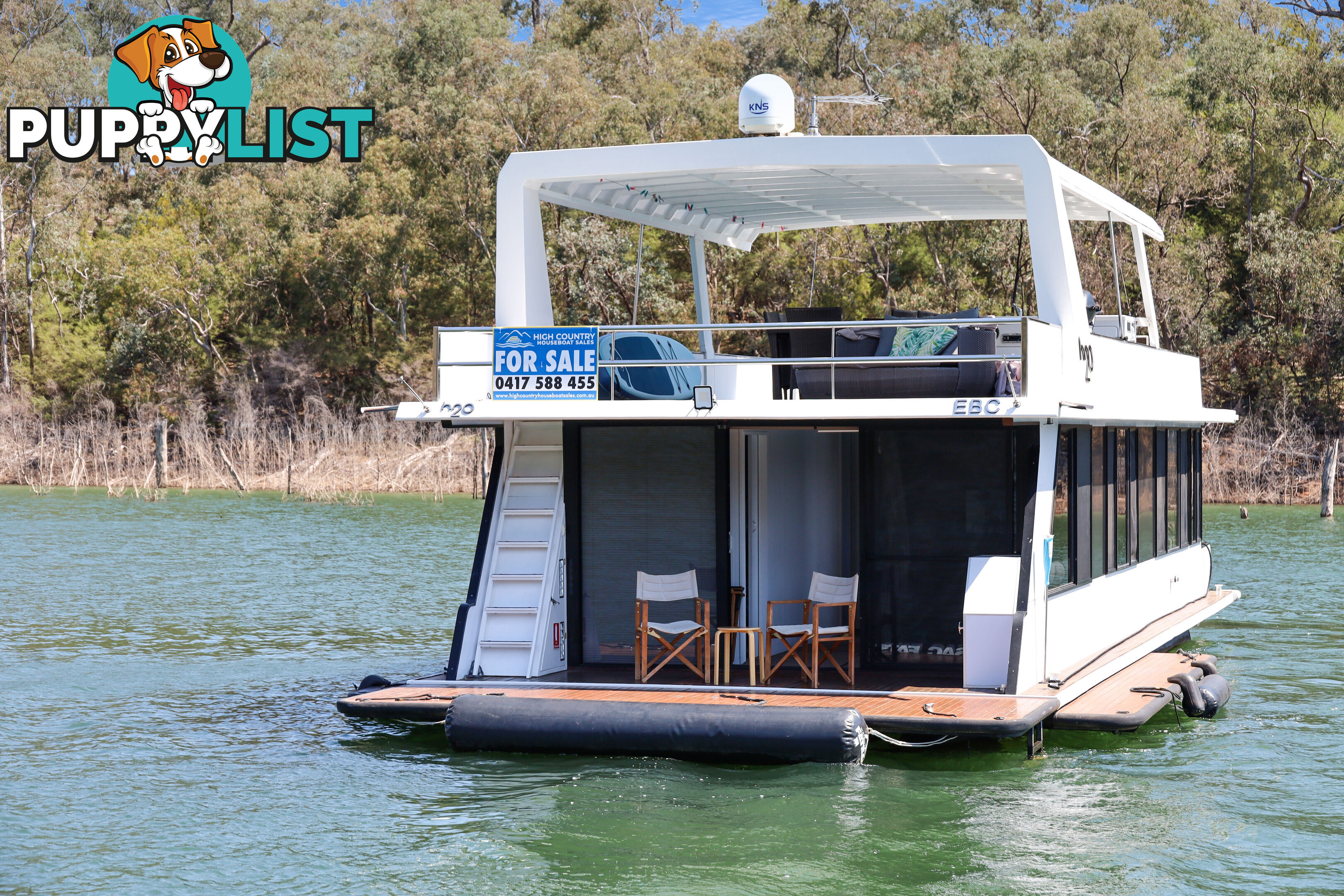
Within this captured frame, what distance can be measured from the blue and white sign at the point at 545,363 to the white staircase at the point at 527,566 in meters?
0.71

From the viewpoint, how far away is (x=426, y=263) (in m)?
46.0

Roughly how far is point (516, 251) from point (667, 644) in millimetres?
2886

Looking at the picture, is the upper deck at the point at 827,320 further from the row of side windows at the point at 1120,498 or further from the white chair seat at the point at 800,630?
the white chair seat at the point at 800,630

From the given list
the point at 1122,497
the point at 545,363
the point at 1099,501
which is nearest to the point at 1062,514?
the point at 1099,501

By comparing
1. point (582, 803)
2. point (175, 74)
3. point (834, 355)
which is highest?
point (175, 74)

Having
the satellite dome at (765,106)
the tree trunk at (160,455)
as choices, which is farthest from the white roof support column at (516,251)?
the tree trunk at (160,455)

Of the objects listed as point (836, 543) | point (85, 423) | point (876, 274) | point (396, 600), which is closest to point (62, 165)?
point (85, 423)

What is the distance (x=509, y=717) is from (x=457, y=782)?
75cm

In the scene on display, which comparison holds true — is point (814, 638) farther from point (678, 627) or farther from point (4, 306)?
point (4, 306)

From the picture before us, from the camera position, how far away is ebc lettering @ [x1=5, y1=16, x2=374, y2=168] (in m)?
45.2

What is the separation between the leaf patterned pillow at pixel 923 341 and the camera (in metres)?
10.2

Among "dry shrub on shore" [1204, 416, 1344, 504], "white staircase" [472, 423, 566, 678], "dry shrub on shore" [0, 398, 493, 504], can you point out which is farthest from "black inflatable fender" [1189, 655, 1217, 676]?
"dry shrub on shore" [0, 398, 493, 504]

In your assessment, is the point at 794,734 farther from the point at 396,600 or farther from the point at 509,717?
the point at 396,600

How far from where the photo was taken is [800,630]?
32.4ft
